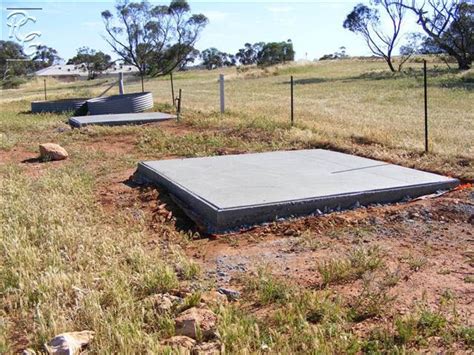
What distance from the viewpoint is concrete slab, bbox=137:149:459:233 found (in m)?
4.75

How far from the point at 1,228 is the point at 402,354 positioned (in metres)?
3.41

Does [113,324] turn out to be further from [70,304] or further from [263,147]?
[263,147]

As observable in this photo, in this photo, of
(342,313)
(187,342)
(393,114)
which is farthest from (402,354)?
(393,114)

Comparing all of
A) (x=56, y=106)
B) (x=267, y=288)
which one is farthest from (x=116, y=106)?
(x=267, y=288)

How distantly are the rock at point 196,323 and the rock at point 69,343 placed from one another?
0.46m

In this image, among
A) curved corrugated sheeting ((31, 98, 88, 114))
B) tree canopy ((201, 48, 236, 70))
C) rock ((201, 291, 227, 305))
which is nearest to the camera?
rock ((201, 291, 227, 305))

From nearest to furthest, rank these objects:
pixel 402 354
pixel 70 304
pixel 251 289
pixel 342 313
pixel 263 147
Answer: pixel 402 354
pixel 342 313
pixel 70 304
pixel 251 289
pixel 263 147

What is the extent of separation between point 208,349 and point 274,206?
90.5 inches

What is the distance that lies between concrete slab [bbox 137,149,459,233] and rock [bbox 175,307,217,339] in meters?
1.70

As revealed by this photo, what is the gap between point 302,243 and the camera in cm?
424

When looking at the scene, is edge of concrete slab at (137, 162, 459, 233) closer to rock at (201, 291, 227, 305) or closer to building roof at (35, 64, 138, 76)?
rock at (201, 291, 227, 305)

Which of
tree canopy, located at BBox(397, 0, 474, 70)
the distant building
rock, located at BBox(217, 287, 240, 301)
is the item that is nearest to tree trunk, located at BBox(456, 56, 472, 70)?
tree canopy, located at BBox(397, 0, 474, 70)

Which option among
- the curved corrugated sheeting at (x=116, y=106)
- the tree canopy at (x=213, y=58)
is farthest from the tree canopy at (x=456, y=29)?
the tree canopy at (x=213, y=58)

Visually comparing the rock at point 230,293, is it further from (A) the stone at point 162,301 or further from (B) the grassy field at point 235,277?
(A) the stone at point 162,301
